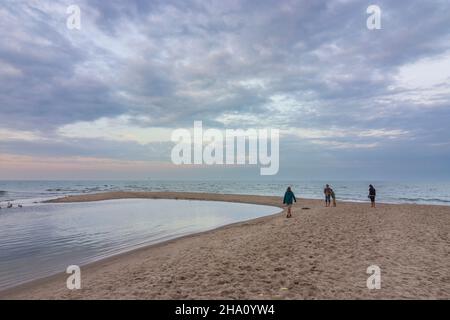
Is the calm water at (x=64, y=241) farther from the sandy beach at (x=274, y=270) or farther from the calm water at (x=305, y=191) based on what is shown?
the calm water at (x=305, y=191)

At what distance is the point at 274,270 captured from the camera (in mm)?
8469

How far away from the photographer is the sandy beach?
6.86 meters

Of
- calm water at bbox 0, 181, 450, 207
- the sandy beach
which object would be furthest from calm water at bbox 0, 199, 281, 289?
calm water at bbox 0, 181, 450, 207

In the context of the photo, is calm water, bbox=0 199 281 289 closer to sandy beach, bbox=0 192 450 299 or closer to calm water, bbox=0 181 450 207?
sandy beach, bbox=0 192 450 299

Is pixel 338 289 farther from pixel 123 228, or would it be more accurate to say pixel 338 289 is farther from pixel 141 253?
pixel 123 228

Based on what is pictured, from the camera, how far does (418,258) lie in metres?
9.68

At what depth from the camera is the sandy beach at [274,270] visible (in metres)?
6.86

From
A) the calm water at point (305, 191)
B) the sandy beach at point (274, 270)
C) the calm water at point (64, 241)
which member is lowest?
the calm water at point (305, 191)

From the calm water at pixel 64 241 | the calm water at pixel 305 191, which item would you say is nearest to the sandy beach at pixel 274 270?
the calm water at pixel 64 241

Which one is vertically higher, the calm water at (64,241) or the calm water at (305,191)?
the calm water at (64,241)

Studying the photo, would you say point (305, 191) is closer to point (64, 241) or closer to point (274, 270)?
point (64, 241)

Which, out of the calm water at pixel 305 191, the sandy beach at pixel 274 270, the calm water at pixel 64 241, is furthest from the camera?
the calm water at pixel 305 191
